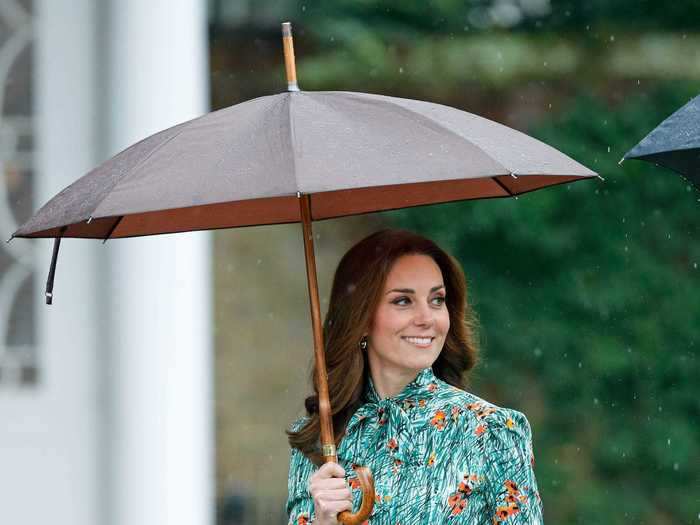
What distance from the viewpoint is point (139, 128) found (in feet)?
19.2

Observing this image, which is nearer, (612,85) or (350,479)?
(350,479)

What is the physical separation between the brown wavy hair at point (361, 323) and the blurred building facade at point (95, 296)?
2165mm

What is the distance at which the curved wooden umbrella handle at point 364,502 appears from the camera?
10.9 feet

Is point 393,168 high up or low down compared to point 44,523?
up

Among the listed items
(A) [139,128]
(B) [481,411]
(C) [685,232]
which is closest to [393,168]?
(B) [481,411]

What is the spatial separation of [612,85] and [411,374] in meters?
3.40

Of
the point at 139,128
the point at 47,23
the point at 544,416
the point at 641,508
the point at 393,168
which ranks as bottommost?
the point at 641,508

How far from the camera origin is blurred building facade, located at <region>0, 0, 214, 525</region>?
231 inches

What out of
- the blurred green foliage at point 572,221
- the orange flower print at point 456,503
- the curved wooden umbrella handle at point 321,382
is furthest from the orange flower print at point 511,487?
the blurred green foliage at point 572,221

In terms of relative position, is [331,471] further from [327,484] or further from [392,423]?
[392,423]

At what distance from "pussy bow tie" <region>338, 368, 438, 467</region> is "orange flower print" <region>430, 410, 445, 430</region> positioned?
2 cm

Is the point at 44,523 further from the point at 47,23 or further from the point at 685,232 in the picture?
the point at 685,232

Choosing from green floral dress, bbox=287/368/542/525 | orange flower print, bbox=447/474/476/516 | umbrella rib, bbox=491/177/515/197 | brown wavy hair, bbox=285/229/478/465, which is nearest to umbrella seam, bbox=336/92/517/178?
brown wavy hair, bbox=285/229/478/465

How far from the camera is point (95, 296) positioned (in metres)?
6.06
